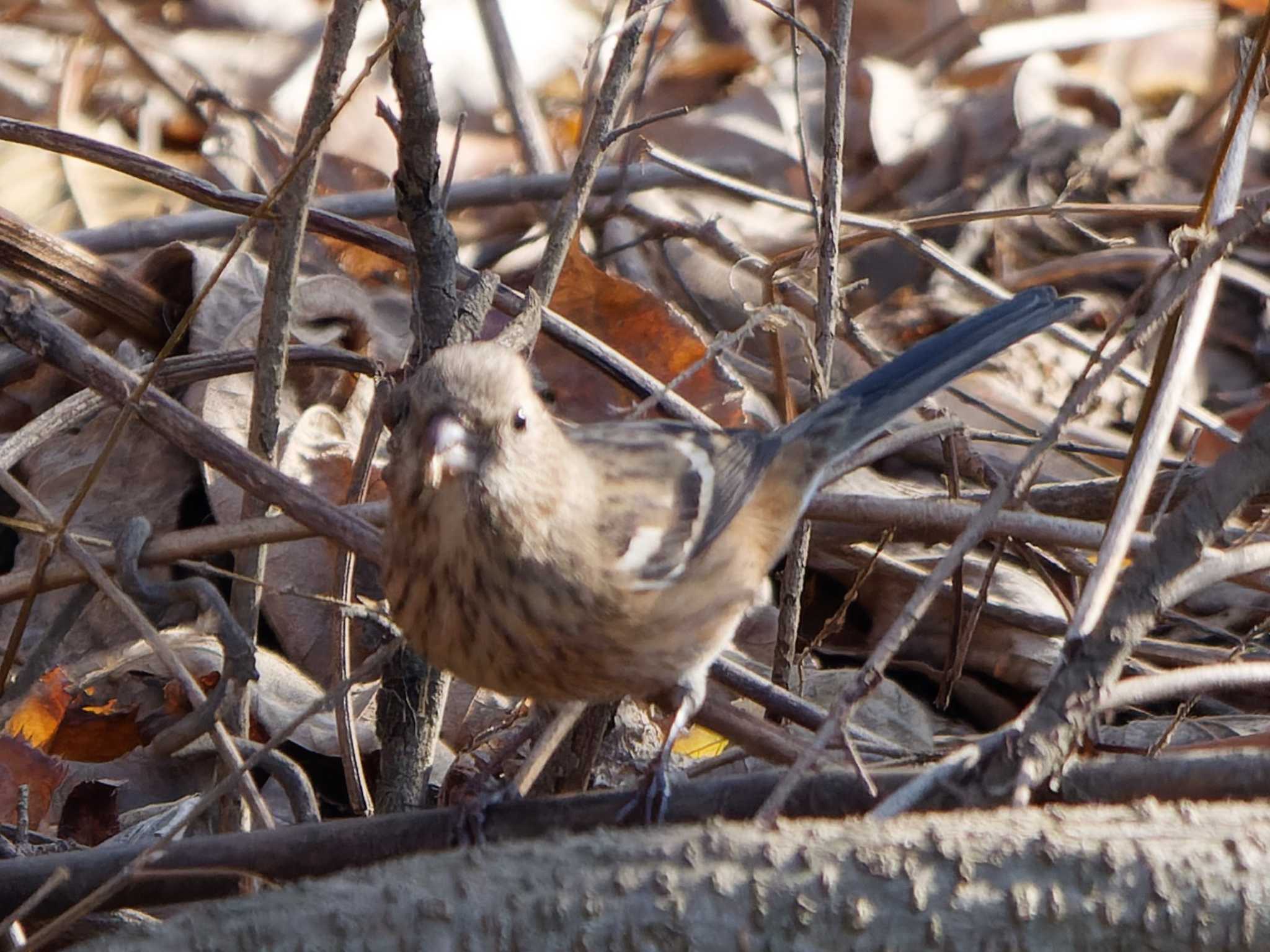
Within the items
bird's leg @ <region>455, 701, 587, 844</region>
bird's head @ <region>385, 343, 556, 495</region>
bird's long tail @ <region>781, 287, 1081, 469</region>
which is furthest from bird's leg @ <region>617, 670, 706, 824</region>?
bird's long tail @ <region>781, 287, 1081, 469</region>

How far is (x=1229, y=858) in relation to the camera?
1.93 m

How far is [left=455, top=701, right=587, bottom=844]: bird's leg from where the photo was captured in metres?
2.76

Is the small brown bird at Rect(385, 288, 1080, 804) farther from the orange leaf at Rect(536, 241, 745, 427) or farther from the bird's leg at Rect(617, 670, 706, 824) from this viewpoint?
the orange leaf at Rect(536, 241, 745, 427)

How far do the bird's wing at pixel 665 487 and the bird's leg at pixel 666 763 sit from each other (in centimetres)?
21

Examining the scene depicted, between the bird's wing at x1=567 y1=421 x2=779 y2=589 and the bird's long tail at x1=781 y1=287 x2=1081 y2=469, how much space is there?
13 cm

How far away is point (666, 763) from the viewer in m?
3.08

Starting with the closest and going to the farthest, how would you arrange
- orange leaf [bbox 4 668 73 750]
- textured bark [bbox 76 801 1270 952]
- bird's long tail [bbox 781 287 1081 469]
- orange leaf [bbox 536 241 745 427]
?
1. textured bark [bbox 76 801 1270 952]
2. orange leaf [bbox 4 668 73 750]
3. bird's long tail [bbox 781 287 1081 469]
4. orange leaf [bbox 536 241 745 427]

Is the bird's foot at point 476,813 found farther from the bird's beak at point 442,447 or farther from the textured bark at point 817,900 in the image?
the textured bark at point 817,900

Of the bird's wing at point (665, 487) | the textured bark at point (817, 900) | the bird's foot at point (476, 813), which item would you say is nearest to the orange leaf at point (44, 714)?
the bird's foot at point (476, 813)

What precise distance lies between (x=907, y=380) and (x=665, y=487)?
0.71m

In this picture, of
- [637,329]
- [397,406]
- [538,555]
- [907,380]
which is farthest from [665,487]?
[637,329]

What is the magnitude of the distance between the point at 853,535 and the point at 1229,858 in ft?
7.45

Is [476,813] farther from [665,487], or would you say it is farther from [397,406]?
[665,487]

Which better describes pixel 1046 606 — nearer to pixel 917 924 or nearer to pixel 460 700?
pixel 460 700
